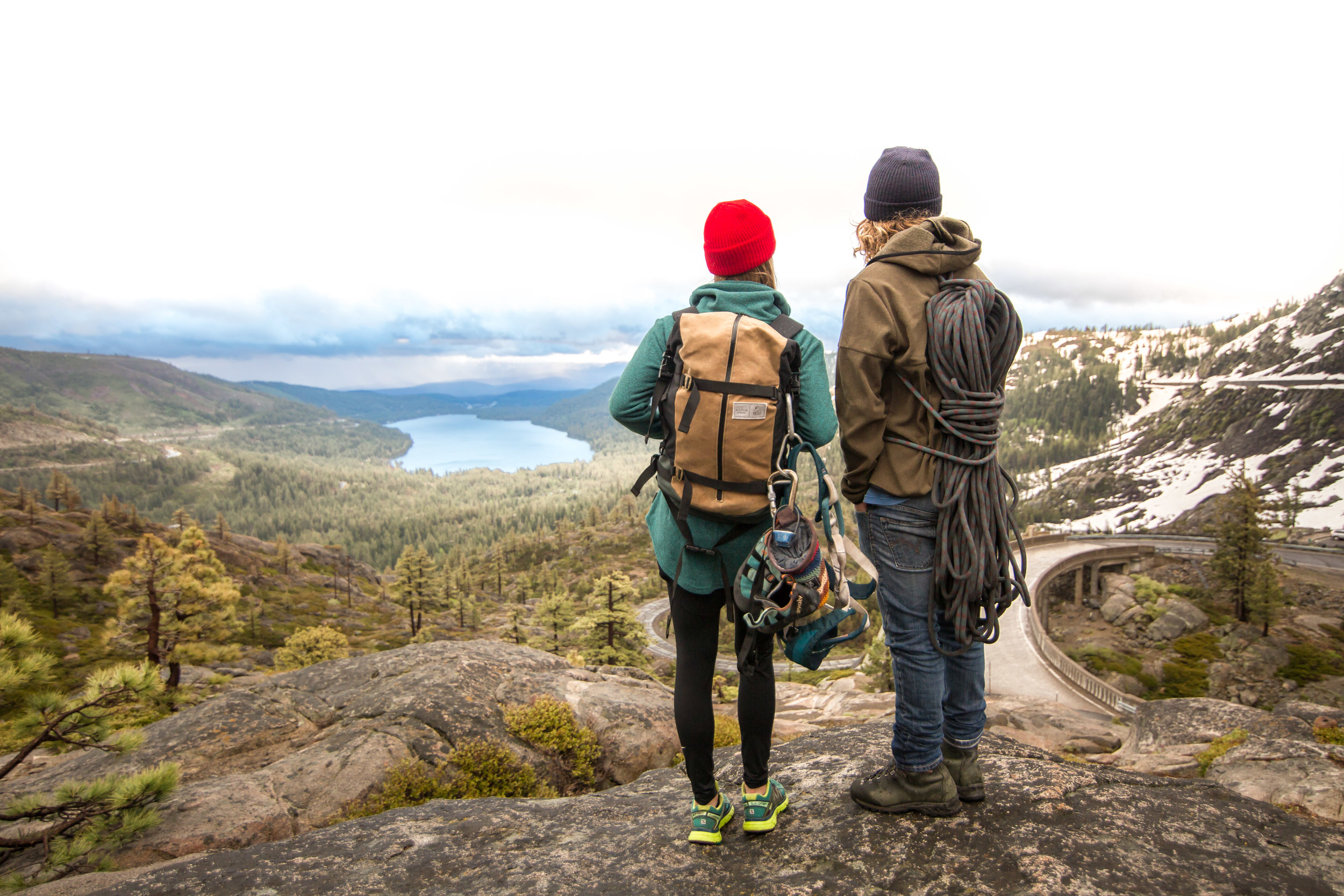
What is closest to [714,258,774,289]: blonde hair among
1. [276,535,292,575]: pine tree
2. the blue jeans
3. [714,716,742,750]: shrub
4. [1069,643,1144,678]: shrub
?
the blue jeans

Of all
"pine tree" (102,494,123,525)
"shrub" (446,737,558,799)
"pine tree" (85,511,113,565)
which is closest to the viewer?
"shrub" (446,737,558,799)

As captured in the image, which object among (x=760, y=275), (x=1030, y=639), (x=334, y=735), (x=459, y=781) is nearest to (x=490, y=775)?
(x=459, y=781)

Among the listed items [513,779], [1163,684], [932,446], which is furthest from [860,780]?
[1163,684]

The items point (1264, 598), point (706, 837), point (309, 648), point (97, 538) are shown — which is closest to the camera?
point (706, 837)

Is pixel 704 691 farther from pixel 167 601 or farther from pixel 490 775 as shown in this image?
pixel 167 601

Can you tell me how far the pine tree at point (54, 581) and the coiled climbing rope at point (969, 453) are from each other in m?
81.8

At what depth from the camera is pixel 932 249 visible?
3.55 meters

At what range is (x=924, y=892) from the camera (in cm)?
318

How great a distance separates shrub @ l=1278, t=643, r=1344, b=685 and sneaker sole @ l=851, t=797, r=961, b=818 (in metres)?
58.1

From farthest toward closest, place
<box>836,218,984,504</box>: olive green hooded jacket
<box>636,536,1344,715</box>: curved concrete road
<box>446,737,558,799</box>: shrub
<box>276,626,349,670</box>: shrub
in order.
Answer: <box>276,626,349,670</box>: shrub → <box>636,536,1344,715</box>: curved concrete road → <box>446,737,558,799</box>: shrub → <box>836,218,984,504</box>: olive green hooded jacket

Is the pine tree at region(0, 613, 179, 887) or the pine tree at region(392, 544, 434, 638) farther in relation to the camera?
the pine tree at region(392, 544, 434, 638)

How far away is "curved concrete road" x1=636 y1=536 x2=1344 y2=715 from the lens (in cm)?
3203

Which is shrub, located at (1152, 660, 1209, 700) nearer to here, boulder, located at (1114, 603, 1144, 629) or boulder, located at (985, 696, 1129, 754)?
boulder, located at (1114, 603, 1144, 629)

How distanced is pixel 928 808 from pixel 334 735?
6980 millimetres
